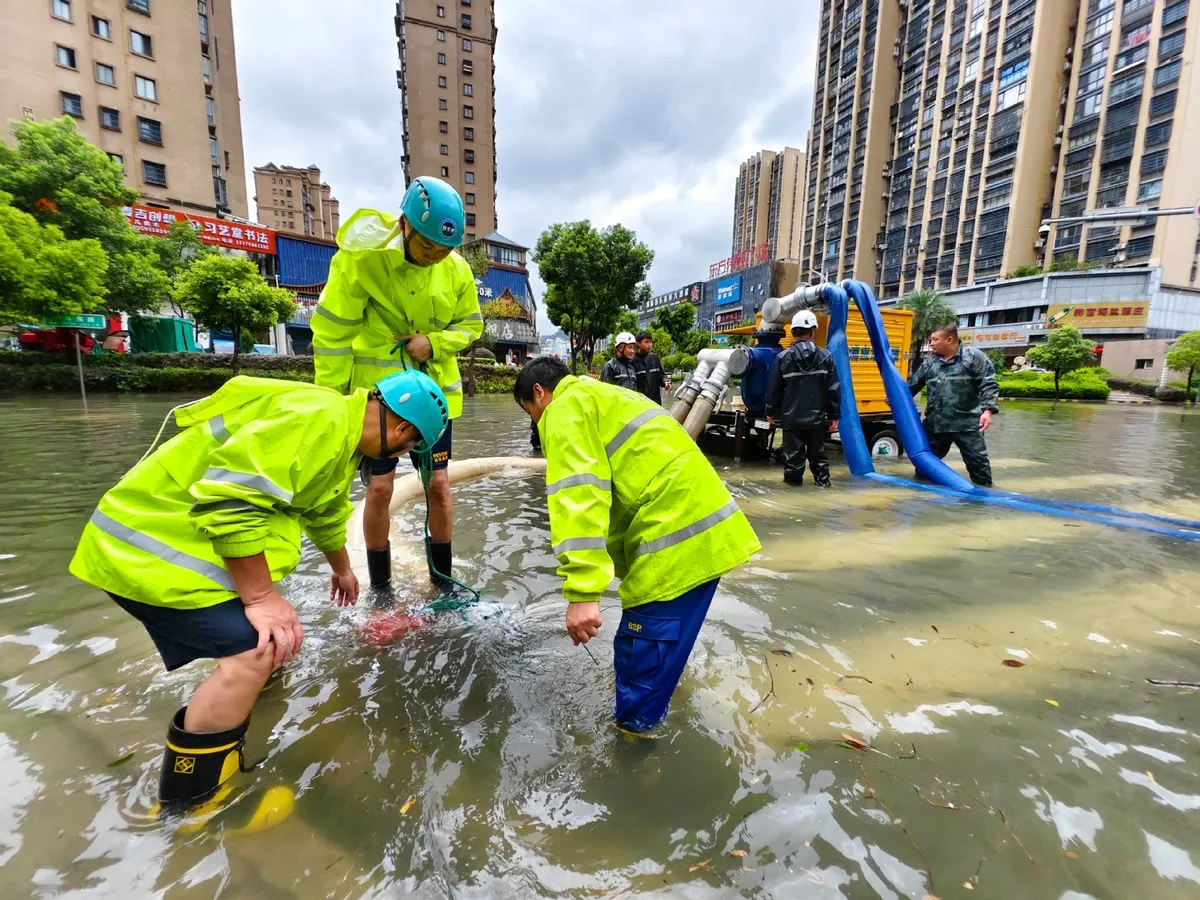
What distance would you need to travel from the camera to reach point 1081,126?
48125 mm

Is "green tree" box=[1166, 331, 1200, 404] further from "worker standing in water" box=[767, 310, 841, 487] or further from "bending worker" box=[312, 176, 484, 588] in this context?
"bending worker" box=[312, 176, 484, 588]

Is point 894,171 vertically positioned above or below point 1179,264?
above

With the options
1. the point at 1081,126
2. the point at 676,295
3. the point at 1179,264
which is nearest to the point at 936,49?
the point at 1081,126

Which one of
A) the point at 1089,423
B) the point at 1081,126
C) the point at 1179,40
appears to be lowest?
the point at 1089,423

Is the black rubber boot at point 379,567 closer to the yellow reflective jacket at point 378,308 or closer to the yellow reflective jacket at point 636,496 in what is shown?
the yellow reflective jacket at point 378,308

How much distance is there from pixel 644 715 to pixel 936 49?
271ft

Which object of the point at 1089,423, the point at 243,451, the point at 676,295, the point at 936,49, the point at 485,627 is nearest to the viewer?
the point at 243,451

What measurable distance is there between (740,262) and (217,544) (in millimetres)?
87144

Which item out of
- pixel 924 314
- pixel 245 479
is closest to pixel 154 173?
pixel 245 479

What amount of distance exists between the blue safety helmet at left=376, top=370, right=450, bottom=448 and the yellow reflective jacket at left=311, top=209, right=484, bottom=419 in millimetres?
782

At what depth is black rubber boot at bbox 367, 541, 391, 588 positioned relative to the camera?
311cm

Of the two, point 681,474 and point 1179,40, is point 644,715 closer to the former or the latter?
point 681,474

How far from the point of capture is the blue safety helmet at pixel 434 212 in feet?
8.11

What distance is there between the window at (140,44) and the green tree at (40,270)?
25066mm
